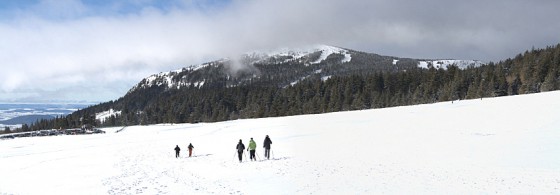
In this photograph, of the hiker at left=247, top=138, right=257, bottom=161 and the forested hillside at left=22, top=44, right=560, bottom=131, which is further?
the forested hillside at left=22, top=44, right=560, bottom=131

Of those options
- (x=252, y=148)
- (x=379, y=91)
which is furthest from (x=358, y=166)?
(x=379, y=91)

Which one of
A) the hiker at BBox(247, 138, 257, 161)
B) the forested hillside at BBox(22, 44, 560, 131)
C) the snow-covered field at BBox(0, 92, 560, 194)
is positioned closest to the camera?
the snow-covered field at BBox(0, 92, 560, 194)

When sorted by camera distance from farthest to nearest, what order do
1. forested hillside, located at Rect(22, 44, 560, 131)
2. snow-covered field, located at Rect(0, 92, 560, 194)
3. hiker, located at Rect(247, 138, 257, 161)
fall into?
forested hillside, located at Rect(22, 44, 560, 131) < hiker, located at Rect(247, 138, 257, 161) < snow-covered field, located at Rect(0, 92, 560, 194)

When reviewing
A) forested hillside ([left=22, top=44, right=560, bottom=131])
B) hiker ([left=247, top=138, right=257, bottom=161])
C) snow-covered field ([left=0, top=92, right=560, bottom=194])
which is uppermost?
forested hillside ([left=22, top=44, right=560, bottom=131])

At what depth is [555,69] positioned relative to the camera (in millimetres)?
95125

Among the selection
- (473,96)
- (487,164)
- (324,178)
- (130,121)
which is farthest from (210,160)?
(130,121)

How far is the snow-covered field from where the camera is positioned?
782 inches

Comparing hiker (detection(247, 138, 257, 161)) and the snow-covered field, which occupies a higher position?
hiker (detection(247, 138, 257, 161))

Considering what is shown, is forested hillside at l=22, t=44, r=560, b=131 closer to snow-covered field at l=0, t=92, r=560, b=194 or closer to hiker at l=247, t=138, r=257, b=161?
snow-covered field at l=0, t=92, r=560, b=194

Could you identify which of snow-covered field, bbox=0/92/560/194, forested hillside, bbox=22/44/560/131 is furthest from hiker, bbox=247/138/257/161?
forested hillside, bbox=22/44/560/131

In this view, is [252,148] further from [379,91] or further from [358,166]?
[379,91]

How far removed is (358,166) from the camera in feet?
84.2

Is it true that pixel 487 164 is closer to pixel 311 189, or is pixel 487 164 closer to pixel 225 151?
pixel 311 189

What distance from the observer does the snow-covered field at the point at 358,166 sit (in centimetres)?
1988
